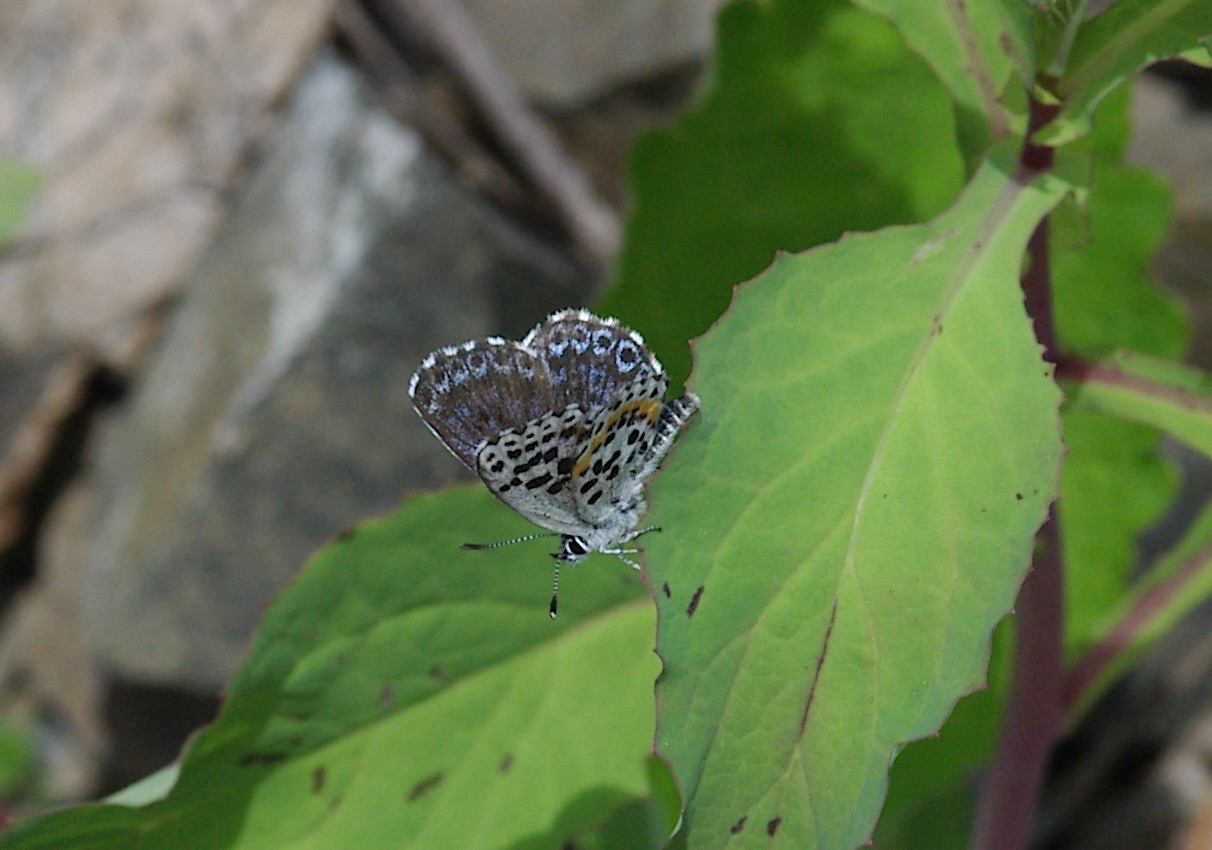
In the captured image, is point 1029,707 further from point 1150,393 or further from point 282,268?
point 282,268

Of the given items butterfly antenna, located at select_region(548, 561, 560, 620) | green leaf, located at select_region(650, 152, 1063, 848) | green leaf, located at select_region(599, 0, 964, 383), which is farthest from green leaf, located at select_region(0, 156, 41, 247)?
green leaf, located at select_region(650, 152, 1063, 848)

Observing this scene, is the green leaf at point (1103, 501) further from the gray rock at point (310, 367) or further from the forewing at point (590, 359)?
the gray rock at point (310, 367)

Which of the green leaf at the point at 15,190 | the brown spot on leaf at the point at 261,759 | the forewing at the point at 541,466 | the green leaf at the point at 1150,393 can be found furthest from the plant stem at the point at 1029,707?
the green leaf at the point at 15,190

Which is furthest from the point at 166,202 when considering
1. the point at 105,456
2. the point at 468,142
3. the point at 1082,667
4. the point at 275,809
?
the point at 1082,667

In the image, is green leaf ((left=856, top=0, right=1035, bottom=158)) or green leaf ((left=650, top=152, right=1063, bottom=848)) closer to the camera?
green leaf ((left=650, top=152, right=1063, bottom=848))

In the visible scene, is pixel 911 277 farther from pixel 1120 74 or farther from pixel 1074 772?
pixel 1074 772

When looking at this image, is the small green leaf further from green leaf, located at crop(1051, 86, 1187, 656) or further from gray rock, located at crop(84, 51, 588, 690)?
gray rock, located at crop(84, 51, 588, 690)

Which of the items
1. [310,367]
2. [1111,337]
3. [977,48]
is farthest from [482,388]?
[310,367]
